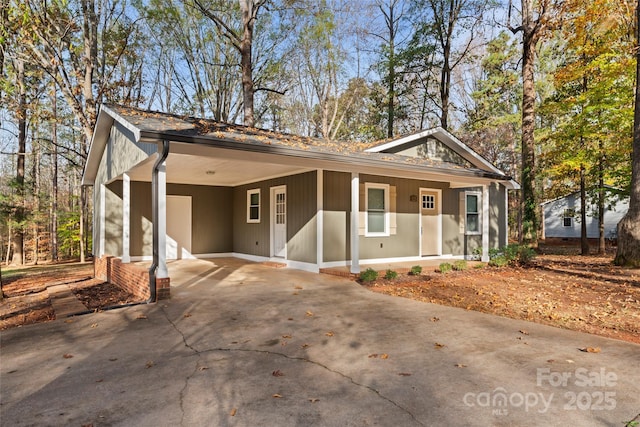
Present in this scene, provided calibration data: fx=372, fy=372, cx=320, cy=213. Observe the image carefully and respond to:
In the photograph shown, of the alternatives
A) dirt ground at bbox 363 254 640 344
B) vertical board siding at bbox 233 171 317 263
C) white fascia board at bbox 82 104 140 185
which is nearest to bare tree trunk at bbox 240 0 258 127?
vertical board siding at bbox 233 171 317 263

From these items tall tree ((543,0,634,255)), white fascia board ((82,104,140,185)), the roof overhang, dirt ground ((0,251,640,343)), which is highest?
tall tree ((543,0,634,255))

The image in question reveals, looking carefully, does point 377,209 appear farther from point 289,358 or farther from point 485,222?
point 289,358

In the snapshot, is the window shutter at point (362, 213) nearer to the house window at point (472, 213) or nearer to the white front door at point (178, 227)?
the house window at point (472, 213)

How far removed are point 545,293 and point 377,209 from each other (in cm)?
461

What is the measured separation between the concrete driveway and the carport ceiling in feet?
11.3

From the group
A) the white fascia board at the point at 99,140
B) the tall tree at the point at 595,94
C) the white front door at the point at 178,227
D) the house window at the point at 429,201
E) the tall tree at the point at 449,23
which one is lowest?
the white front door at the point at 178,227

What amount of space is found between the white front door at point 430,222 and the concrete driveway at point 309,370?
6.00m

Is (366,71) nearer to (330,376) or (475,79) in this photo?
(475,79)

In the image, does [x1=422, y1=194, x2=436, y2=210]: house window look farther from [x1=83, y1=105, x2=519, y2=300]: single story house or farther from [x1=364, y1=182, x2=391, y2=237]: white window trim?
[x1=364, y1=182, x2=391, y2=237]: white window trim

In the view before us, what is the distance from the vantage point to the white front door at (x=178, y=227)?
1186 cm

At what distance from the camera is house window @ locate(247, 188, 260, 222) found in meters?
11.3

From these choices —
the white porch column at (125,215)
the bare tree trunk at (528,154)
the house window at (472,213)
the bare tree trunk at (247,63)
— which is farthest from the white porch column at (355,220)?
the bare tree trunk at (247,63)

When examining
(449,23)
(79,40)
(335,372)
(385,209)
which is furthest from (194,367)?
(449,23)

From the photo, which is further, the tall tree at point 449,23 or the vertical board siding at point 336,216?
the tall tree at point 449,23
